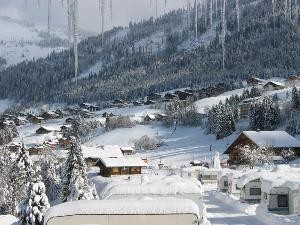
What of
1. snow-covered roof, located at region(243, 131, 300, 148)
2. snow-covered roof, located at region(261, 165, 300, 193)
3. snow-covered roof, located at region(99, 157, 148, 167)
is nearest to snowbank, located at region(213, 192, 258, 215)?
snow-covered roof, located at region(261, 165, 300, 193)

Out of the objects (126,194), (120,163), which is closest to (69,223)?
(126,194)

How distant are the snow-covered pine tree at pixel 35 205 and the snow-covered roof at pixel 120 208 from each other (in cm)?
1134

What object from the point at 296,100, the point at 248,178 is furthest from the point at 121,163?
the point at 296,100

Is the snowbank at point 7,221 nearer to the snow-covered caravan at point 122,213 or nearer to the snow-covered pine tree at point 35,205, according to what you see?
the snow-covered pine tree at point 35,205

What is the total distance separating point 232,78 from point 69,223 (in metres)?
180

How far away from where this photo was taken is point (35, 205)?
34.6 metres

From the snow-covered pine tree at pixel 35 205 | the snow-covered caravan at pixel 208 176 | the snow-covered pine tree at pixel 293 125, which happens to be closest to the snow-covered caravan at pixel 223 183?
the snow-covered caravan at pixel 208 176

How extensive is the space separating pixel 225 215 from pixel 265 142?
36.5 metres

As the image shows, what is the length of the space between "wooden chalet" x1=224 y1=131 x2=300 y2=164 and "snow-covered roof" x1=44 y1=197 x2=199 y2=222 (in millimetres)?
53566

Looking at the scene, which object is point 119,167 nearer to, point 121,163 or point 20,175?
point 121,163

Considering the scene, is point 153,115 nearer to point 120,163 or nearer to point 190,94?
point 190,94

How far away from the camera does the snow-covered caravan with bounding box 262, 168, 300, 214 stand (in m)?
37.6

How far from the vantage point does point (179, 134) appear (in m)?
126

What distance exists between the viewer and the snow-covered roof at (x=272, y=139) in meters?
76.1
